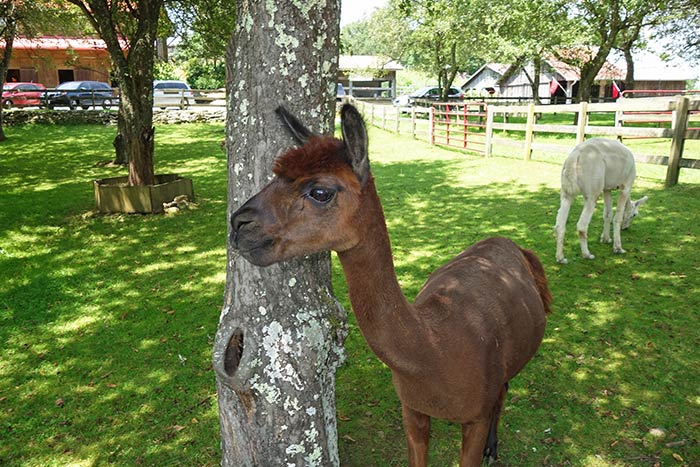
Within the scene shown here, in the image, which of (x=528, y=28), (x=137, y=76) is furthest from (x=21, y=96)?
(x=528, y=28)

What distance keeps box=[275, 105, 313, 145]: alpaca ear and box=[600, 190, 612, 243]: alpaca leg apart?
249 inches

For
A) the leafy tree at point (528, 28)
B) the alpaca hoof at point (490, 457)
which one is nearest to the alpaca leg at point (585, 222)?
the alpaca hoof at point (490, 457)

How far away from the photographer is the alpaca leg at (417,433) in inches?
105

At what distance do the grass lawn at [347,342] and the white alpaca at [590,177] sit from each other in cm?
45

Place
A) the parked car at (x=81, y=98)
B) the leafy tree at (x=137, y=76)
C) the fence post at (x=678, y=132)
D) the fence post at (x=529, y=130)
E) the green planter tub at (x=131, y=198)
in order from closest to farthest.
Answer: the green planter tub at (x=131, y=198), the leafy tree at (x=137, y=76), the fence post at (x=678, y=132), the fence post at (x=529, y=130), the parked car at (x=81, y=98)

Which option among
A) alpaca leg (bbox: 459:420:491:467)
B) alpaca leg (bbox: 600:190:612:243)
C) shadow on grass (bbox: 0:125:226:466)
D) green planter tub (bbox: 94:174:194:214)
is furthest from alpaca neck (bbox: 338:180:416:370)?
green planter tub (bbox: 94:174:194:214)

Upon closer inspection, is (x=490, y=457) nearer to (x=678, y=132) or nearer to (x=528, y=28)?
(x=678, y=132)

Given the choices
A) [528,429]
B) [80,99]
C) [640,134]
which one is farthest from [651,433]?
[80,99]

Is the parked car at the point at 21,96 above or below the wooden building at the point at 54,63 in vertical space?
below

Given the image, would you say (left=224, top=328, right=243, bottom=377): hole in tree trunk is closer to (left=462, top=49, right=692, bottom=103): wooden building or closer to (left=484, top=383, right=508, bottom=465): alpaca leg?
(left=484, top=383, right=508, bottom=465): alpaca leg

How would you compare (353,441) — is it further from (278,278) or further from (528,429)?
(278,278)

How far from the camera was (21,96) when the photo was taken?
2919 centimetres

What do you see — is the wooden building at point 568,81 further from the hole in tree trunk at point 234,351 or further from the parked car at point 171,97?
the hole in tree trunk at point 234,351

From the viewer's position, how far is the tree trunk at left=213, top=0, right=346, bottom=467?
251 centimetres
